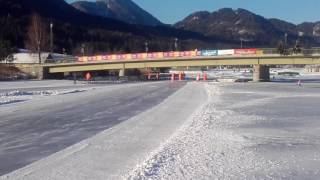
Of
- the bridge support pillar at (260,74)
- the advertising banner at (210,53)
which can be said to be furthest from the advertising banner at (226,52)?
the bridge support pillar at (260,74)

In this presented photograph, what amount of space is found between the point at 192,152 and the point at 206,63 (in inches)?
3129

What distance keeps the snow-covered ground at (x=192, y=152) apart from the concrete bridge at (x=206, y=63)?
63.2 metres

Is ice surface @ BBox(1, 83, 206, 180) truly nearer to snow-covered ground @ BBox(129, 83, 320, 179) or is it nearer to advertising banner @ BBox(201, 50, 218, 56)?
snow-covered ground @ BBox(129, 83, 320, 179)

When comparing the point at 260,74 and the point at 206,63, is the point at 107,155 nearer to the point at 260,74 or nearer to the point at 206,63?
the point at 260,74

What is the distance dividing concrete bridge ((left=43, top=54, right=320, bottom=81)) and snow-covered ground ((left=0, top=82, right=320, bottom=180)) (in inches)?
2490

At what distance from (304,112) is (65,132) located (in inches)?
510

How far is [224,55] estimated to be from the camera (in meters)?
91.8

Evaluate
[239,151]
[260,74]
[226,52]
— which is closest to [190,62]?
[226,52]

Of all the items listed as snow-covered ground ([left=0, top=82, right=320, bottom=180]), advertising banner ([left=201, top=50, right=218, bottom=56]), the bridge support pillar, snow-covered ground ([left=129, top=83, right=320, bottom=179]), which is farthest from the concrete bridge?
snow-covered ground ([left=0, top=82, right=320, bottom=180])

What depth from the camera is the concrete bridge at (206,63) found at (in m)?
85.2

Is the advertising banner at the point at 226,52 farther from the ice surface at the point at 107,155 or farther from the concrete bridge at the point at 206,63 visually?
the ice surface at the point at 107,155

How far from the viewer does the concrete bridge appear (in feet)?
280

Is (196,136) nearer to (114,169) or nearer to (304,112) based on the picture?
(114,169)

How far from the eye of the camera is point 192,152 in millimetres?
14586
